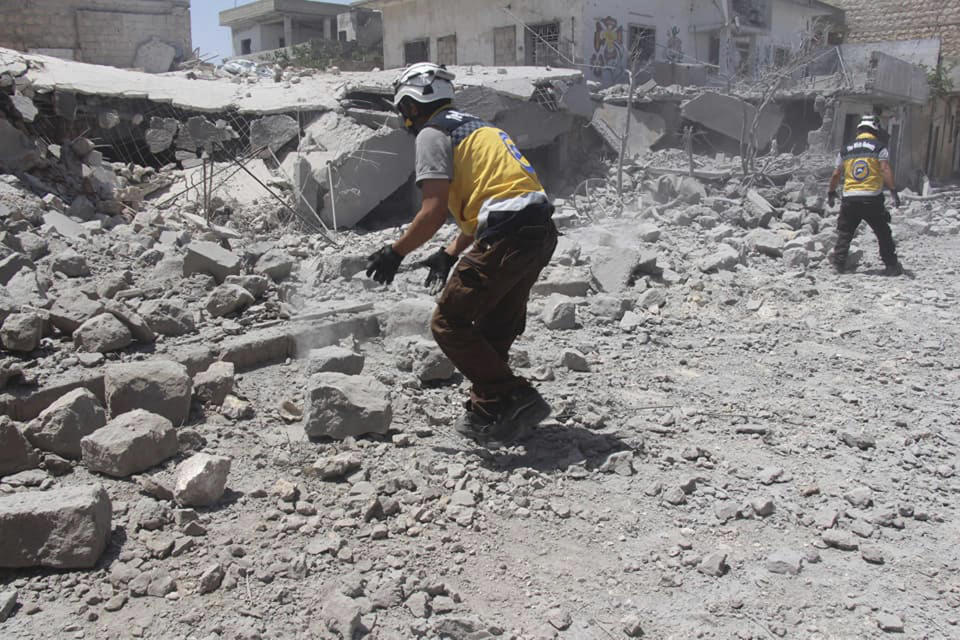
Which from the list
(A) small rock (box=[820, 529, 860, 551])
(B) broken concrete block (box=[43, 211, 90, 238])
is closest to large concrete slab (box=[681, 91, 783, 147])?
(B) broken concrete block (box=[43, 211, 90, 238])

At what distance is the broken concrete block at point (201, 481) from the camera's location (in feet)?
8.80

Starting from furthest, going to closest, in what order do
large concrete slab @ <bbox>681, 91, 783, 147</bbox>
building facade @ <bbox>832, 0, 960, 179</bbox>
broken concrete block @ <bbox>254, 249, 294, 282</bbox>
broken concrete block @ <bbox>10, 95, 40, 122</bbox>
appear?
1. building facade @ <bbox>832, 0, 960, 179</bbox>
2. large concrete slab @ <bbox>681, 91, 783, 147</bbox>
3. broken concrete block @ <bbox>10, 95, 40, 122</bbox>
4. broken concrete block @ <bbox>254, 249, 294, 282</bbox>

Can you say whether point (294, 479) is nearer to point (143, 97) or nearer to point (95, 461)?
point (95, 461)

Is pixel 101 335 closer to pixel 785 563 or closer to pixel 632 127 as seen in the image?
pixel 785 563

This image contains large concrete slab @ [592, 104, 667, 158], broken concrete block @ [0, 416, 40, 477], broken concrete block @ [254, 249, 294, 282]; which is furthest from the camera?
large concrete slab @ [592, 104, 667, 158]

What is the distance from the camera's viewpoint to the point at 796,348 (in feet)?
16.2

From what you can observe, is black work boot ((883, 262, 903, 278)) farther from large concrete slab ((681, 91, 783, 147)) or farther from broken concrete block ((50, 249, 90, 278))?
broken concrete block ((50, 249, 90, 278))

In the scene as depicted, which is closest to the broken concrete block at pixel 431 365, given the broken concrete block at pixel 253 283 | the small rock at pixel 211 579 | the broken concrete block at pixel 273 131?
the broken concrete block at pixel 253 283

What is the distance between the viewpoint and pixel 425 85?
3152 mm

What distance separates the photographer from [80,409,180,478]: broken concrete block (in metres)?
2.84

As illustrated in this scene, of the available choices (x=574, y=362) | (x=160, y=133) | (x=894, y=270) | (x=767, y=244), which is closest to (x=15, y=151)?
(x=160, y=133)

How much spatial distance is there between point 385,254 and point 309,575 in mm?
1308

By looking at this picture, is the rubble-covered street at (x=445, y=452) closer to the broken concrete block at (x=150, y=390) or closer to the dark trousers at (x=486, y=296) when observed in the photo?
the broken concrete block at (x=150, y=390)

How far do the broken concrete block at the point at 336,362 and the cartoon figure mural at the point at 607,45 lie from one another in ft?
46.6
